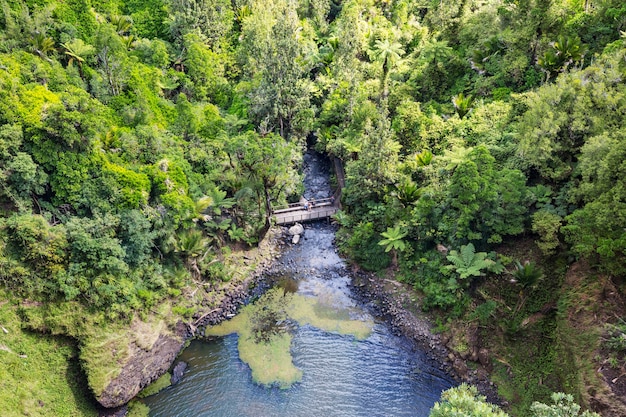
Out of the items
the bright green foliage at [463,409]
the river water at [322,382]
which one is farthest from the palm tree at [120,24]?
the bright green foliage at [463,409]

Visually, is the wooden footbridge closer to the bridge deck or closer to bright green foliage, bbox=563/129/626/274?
the bridge deck

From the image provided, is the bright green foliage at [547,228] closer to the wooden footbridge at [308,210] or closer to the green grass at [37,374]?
the wooden footbridge at [308,210]

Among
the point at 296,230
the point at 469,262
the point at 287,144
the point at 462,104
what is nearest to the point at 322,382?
the point at 469,262

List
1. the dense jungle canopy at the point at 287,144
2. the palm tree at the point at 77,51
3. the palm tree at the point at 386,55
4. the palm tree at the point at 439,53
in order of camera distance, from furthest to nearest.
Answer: the palm tree at the point at 386,55 → the palm tree at the point at 439,53 → the palm tree at the point at 77,51 → the dense jungle canopy at the point at 287,144

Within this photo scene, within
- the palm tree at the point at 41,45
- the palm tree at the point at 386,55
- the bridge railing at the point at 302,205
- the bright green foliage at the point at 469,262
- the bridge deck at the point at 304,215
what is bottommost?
the bridge deck at the point at 304,215

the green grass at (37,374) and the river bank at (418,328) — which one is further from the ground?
the green grass at (37,374)

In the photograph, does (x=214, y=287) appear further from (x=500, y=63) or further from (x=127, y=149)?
(x=500, y=63)

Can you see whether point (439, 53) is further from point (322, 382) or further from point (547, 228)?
point (322, 382)
